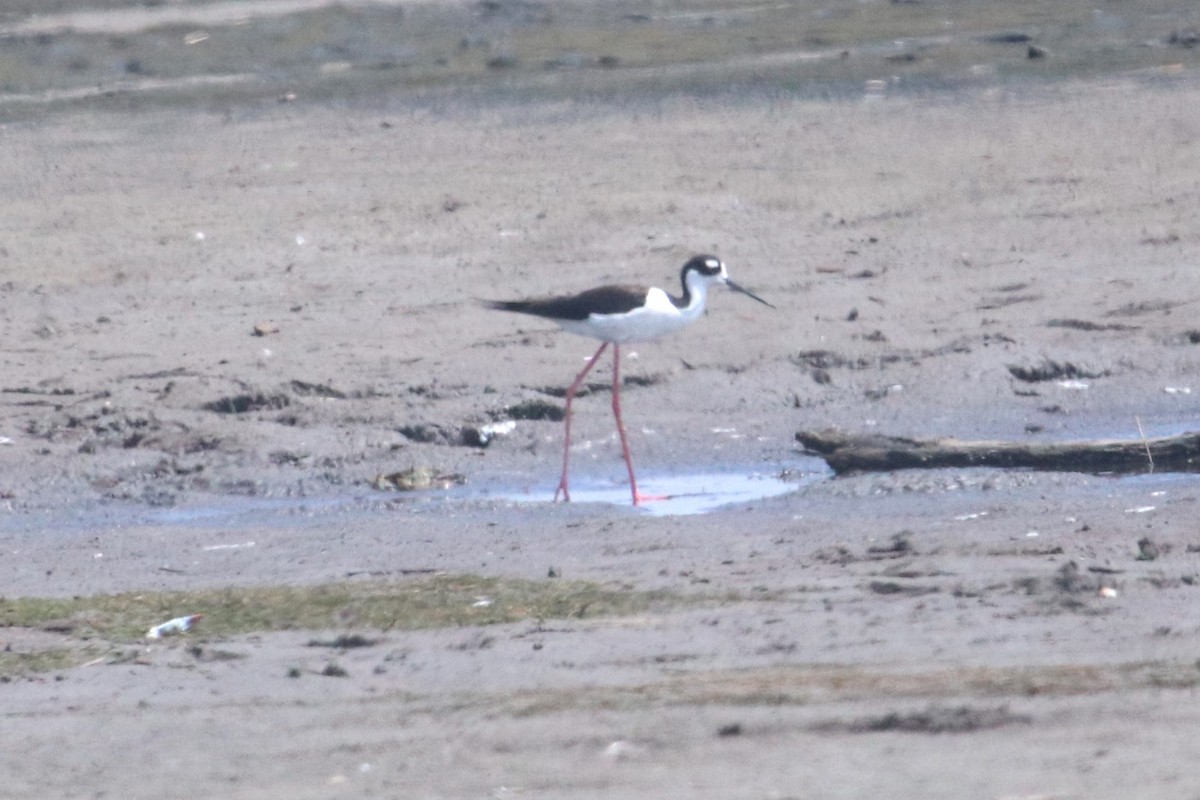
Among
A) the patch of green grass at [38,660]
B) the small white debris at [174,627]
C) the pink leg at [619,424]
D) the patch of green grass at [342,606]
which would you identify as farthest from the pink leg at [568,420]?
the patch of green grass at [38,660]

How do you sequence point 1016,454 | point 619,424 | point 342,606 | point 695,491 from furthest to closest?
point 619,424
point 695,491
point 1016,454
point 342,606

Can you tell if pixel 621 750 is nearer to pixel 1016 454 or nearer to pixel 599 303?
pixel 1016 454

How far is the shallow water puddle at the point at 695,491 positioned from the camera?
8.48m

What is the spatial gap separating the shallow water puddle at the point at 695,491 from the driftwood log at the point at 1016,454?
0.20 m

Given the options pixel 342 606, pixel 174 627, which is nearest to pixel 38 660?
pixel 174 627

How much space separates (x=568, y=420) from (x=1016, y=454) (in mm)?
2118

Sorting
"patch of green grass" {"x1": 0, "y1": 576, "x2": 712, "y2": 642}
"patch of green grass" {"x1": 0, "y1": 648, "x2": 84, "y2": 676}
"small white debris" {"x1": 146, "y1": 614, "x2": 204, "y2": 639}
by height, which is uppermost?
"patch of green grass" {"x1": 0, "y1": 648, "x2": 84, "y2": 676}

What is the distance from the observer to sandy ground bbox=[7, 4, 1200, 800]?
5.07 metres

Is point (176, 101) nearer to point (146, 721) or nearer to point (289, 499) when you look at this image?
point (289, 499)

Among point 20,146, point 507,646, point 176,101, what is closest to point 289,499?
point 507,646

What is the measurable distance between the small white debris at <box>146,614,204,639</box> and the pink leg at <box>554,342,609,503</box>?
239 centimetres

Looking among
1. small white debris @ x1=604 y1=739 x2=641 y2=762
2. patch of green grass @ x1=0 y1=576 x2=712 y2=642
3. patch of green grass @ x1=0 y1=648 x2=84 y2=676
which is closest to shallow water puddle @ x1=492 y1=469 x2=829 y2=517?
patch of green grass @ x1=0 y1=576 x2=712 y2=642

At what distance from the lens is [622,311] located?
923 centimetres

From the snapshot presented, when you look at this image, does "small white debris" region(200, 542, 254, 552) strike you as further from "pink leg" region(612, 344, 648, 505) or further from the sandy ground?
"pink leg" region(612, 344, 648, 505)
